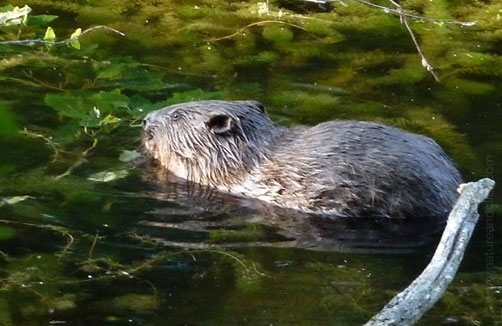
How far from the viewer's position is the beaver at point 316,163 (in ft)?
17.9

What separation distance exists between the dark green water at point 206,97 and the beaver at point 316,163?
0.29 metres

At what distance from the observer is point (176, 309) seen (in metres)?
4.22

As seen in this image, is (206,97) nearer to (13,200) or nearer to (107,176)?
(107,176)

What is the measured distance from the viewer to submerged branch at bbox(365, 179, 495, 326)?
3.32 m

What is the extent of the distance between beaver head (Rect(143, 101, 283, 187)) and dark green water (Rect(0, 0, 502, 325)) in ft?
0.73

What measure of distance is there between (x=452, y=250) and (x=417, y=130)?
10.1 feet

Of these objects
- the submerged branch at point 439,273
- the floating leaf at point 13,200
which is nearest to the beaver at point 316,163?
the submerged branch at point 439,273

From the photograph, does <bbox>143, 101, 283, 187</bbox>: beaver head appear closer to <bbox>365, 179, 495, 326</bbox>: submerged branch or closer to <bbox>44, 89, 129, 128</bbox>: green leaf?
<bbox>44, 89, 129, 128</bbox>: green leaf

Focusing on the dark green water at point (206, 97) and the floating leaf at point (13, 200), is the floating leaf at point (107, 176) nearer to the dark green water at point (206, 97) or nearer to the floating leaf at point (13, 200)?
the dark green water at point (206, 97)

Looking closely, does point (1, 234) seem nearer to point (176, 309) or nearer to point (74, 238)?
point (176, 309)

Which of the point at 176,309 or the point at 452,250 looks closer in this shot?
the point at 452,250

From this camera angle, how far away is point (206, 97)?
685 centimetres

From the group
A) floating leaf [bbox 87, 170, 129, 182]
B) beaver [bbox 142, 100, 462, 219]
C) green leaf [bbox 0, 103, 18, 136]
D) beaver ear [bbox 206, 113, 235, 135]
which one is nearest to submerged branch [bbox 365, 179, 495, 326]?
beaver [bbox 142, 100, 462, 219]

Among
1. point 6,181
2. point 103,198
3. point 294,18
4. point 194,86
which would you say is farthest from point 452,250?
point 294,18
